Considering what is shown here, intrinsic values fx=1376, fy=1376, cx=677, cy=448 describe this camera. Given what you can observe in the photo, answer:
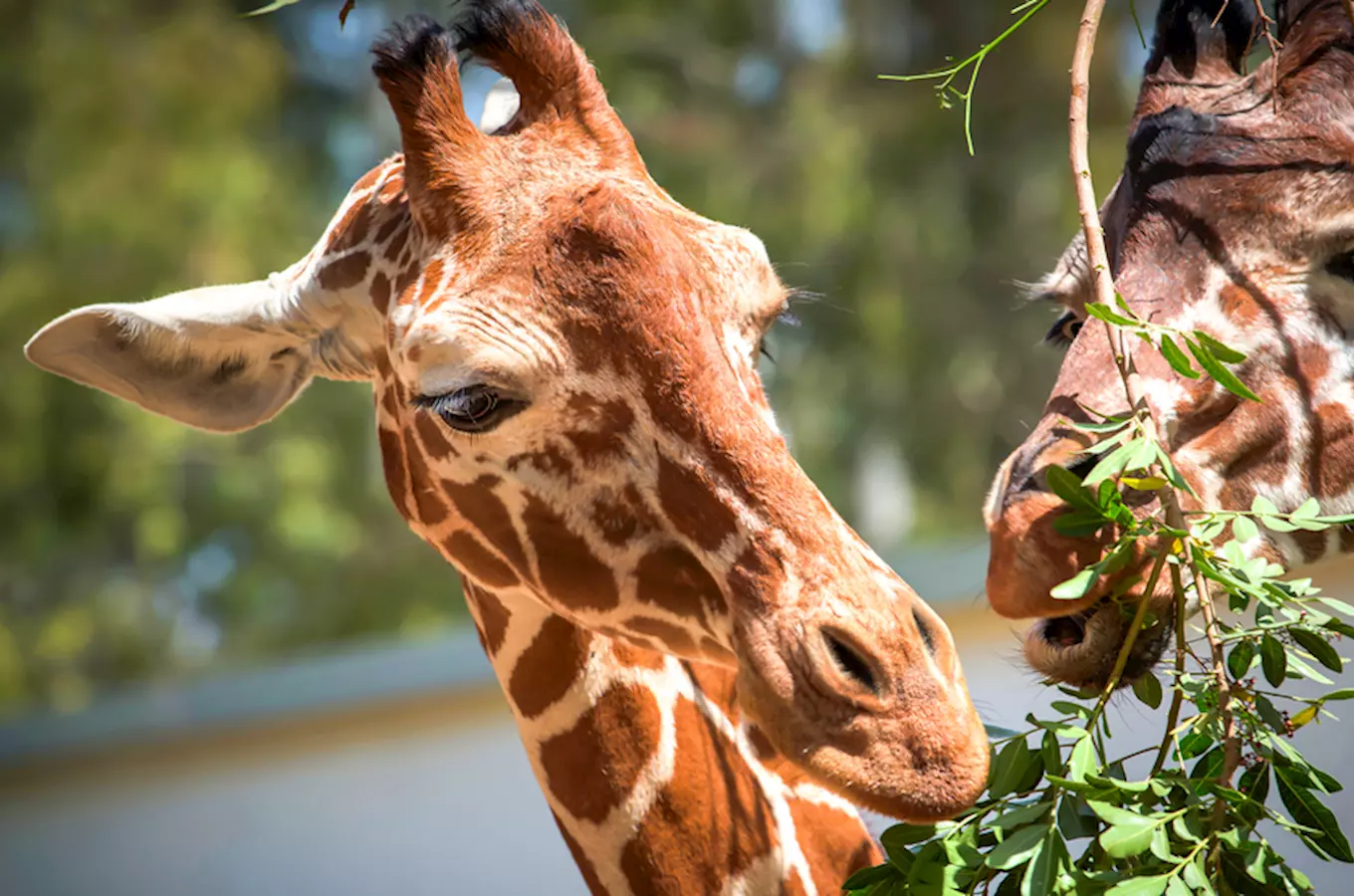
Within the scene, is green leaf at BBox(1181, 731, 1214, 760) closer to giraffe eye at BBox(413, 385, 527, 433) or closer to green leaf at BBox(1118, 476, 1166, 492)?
green leaf at BBox(1118, 476, 1166, 492)

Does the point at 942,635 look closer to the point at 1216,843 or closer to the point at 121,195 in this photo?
the point at 1216,843

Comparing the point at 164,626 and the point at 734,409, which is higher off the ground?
the point at 164,626

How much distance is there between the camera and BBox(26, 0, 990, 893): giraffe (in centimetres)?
131

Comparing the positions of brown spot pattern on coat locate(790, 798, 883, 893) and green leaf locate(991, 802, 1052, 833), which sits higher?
brown spot pattern on coat locate(790, 798, 883, 893)

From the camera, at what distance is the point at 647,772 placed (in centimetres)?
156

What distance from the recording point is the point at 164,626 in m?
9.84

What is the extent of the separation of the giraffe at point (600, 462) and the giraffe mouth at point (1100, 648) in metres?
0.29

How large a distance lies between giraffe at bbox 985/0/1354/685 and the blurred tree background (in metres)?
7.47

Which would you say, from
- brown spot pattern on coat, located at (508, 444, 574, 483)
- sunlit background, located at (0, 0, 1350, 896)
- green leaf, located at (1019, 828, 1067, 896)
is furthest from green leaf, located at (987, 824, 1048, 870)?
sunlit background, located at (0, 0, 1350, 896)

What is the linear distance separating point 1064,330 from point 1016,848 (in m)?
0.98

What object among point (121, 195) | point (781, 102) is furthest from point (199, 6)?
point (781, 102)

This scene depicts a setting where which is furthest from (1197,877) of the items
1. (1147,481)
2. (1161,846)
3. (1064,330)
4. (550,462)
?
(1064,330)

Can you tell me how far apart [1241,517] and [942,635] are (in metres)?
0.34

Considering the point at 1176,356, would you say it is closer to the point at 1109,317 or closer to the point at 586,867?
the point at 1109,317
